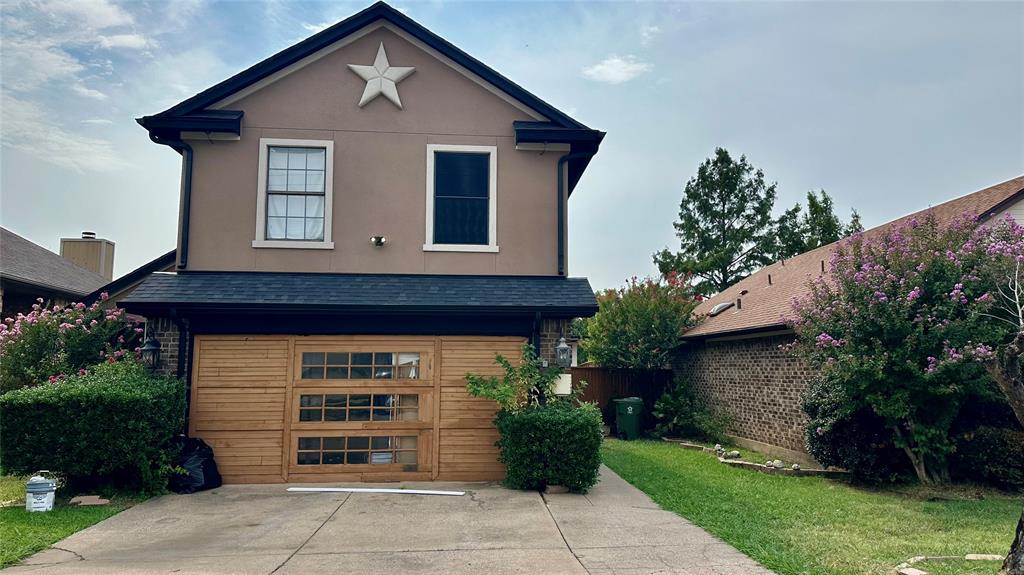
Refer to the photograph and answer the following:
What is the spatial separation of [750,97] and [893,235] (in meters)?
5.77

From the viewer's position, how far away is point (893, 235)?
1043 centimetres

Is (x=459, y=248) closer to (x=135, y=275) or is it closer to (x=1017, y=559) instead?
(x=135, y=275)

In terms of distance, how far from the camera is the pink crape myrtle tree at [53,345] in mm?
11250

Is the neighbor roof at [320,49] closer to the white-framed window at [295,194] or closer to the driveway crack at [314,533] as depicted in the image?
the white-framed window at [295,194]

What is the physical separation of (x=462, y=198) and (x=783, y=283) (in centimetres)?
1003

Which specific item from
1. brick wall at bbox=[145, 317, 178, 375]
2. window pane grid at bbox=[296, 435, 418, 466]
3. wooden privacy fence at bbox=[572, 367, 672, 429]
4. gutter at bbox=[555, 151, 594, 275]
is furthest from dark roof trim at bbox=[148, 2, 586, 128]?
wooden privacy fence at bbox=[572, 367, 672, 429]

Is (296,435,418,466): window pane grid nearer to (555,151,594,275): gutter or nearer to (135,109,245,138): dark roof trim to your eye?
(555,151,594,275): gutter

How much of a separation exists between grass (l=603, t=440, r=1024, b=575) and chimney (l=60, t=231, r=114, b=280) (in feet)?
72.6

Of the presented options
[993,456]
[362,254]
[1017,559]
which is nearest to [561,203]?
[362,254]

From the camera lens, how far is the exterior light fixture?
379 inches

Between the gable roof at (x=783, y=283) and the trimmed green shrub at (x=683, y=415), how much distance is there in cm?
172

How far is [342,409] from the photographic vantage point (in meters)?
10.0

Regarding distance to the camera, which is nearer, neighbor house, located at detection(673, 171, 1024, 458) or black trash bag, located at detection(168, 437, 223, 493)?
black trash bag, located at detection(168, 437, 223, 493)

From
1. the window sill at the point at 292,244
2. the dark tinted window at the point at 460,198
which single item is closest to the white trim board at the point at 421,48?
the dark tinted window at the point at 460,198
